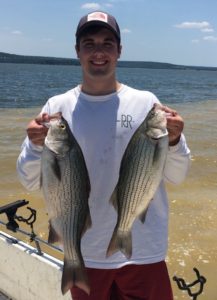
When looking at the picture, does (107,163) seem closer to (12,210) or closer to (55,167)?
(55,167)

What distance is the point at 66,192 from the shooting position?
2.71m

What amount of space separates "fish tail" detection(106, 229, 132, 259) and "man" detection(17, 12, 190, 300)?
0.68 ft

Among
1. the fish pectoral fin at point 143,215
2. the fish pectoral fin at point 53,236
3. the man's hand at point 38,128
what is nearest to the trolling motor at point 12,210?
the fish pectoral fin at point 53,236

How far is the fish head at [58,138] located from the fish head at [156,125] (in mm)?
495

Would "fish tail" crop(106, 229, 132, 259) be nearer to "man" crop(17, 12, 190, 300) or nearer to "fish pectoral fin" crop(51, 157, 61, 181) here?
"man" crop(17, 12, 190, 300)

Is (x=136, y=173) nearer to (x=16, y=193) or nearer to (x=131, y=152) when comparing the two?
(x=131, y=152)

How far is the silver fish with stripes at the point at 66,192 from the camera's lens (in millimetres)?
2641

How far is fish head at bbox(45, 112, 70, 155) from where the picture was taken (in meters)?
2.63

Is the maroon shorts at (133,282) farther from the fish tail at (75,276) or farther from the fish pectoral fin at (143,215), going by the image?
the fish pectoral fin at (143,215)

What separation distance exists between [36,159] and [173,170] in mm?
941

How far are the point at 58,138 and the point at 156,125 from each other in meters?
0.59

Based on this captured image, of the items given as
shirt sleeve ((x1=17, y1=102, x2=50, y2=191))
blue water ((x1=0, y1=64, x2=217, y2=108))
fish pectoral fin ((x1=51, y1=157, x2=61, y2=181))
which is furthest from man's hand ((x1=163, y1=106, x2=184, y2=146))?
blue water ((x1=0, y1=64, x2=217, y2=108))

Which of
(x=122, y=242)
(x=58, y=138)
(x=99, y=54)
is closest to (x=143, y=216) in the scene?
(x=122, y=242)

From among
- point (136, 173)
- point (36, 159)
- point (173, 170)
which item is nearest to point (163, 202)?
point (173, 170)
